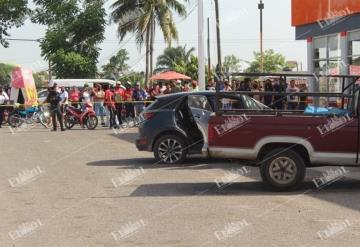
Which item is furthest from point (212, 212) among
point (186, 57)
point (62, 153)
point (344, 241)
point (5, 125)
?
point (186, 57)

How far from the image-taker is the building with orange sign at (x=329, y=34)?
1981cm

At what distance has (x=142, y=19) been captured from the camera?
4406cm

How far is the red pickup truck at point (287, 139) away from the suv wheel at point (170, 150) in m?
3.37

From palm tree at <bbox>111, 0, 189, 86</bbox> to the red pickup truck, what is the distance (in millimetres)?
34803

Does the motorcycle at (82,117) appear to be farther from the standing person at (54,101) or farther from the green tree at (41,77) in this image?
the green tree at (41,77)

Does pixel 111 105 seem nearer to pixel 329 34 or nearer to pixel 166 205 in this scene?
pixel 329 34

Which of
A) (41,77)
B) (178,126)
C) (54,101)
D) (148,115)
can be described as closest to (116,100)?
(54,101)

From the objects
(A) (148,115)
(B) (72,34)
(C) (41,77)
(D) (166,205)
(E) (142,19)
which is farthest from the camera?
(C) (41,77)

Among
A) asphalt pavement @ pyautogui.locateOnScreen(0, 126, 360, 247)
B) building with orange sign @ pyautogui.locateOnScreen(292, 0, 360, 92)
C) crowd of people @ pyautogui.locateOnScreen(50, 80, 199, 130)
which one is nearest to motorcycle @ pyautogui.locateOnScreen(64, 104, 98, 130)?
crowd of people @ pyautogui.locateOnScreen(50, 80, 199, 130)

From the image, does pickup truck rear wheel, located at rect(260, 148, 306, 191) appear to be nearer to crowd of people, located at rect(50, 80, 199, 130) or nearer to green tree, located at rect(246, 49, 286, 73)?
crowd of people, located at rect(50, 80, 199, 130)

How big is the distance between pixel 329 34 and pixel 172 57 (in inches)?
2262

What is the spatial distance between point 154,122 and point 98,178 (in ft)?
7.69

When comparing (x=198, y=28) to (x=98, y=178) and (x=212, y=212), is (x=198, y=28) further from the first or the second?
(x=212, y=212)

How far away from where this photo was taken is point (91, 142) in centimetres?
1928
